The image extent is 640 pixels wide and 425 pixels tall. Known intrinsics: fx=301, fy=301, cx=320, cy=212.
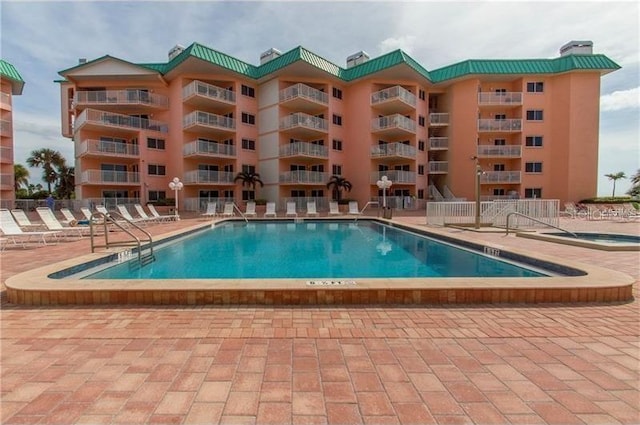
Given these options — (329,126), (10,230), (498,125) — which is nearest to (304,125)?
(329,126)

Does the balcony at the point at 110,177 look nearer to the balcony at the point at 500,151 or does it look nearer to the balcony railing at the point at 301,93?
the balcony railing at the point at 301,93

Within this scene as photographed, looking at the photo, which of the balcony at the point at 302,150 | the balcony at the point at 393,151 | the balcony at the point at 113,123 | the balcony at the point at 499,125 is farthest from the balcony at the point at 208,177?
the balcony at the point at 499,125

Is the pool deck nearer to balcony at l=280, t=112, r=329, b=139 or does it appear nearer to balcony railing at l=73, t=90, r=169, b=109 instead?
balcony at l=280, t=112, r=329, b=139

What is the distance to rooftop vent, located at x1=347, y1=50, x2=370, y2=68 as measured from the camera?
97.5 ft

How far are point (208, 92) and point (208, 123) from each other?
2.43m

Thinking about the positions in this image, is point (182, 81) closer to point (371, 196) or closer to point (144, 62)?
point (144, 62)

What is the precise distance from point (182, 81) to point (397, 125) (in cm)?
1819

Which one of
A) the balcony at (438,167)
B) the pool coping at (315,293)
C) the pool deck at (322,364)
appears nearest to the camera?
the pool deck at (322,364)

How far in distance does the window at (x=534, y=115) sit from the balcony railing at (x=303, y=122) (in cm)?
1896

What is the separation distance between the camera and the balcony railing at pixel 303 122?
25.4 metres

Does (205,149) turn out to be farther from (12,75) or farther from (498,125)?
(498,125)

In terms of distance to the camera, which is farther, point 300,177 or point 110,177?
point 300,177

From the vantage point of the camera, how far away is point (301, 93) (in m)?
25.1

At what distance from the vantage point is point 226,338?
10.5ft
